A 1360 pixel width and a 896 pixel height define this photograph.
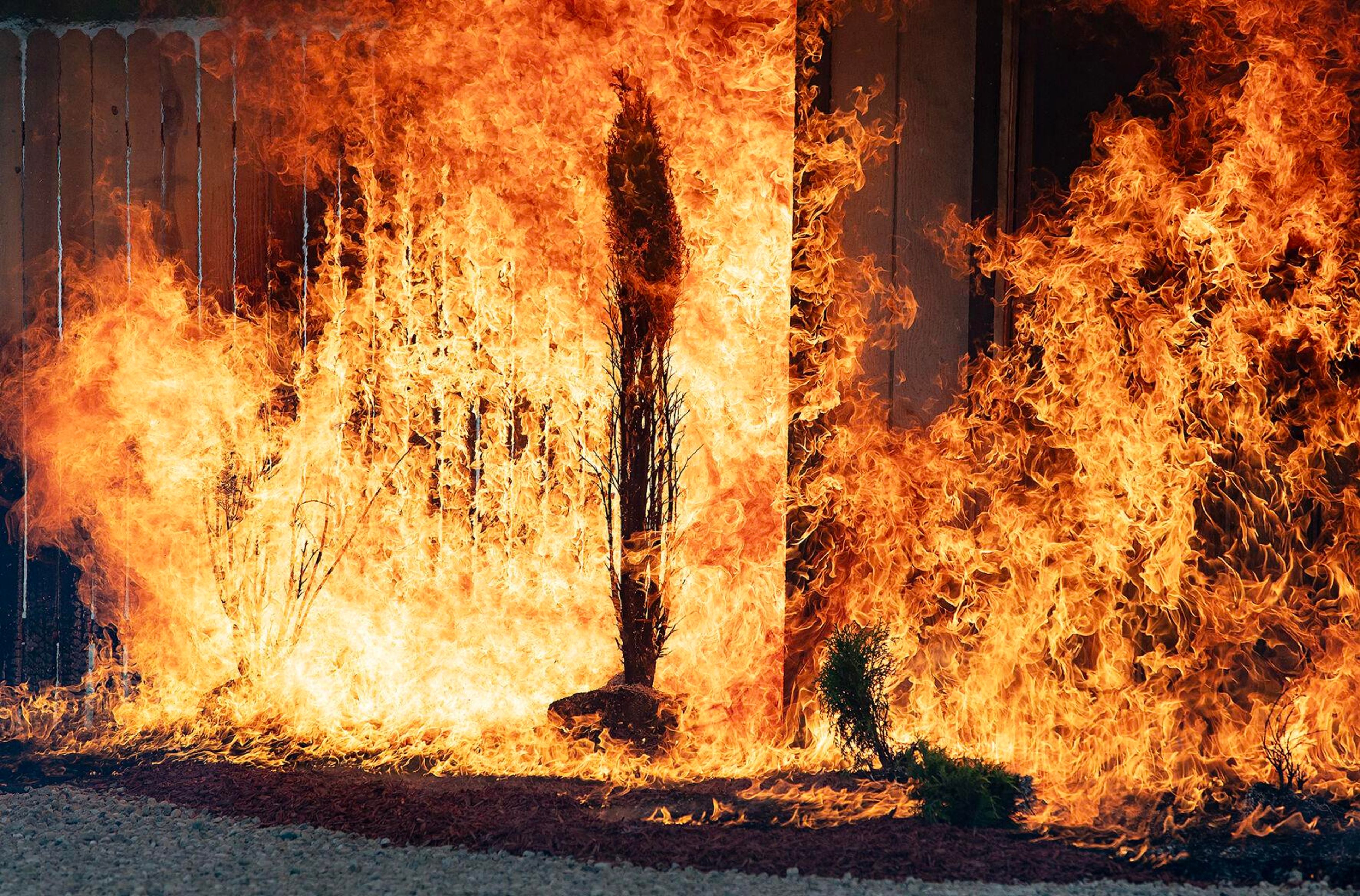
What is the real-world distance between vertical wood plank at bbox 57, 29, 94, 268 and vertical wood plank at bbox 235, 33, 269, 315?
0.72 m

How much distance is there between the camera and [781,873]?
3.72 meters

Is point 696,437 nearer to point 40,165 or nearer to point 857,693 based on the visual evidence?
point 857,693

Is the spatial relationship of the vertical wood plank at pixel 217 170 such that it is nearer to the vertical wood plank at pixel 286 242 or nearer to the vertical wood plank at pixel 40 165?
the vertical wood plank at pixel 286 242

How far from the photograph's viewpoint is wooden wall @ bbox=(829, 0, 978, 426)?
5305 millimetres

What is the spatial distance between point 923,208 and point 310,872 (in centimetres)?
345

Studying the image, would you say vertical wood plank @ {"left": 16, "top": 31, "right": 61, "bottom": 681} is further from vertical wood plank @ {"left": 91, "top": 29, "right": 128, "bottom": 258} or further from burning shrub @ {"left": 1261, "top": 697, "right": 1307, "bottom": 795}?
burning shrub @ {"left": 1261, "top": 697, "right": 1307, "bottom": 795}

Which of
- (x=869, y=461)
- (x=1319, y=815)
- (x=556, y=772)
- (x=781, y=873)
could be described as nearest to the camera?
(x=781, y=873)

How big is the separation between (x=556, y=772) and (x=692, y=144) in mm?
2637

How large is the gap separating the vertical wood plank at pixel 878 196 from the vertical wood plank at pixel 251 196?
8.42ft

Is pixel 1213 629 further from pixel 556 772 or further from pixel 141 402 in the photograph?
pixel 141 402

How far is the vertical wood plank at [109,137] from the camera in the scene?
18.9ft

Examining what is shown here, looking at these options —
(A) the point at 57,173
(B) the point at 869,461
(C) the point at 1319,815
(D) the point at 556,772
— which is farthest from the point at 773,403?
(A) the point at 57,173

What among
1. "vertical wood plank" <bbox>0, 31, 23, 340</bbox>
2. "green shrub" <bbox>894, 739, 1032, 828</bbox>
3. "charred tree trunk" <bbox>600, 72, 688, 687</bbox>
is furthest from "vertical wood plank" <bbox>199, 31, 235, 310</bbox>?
"green shrub" <bbox>894, 739, 1032, 828</bbox>

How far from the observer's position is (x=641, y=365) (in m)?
5.21
